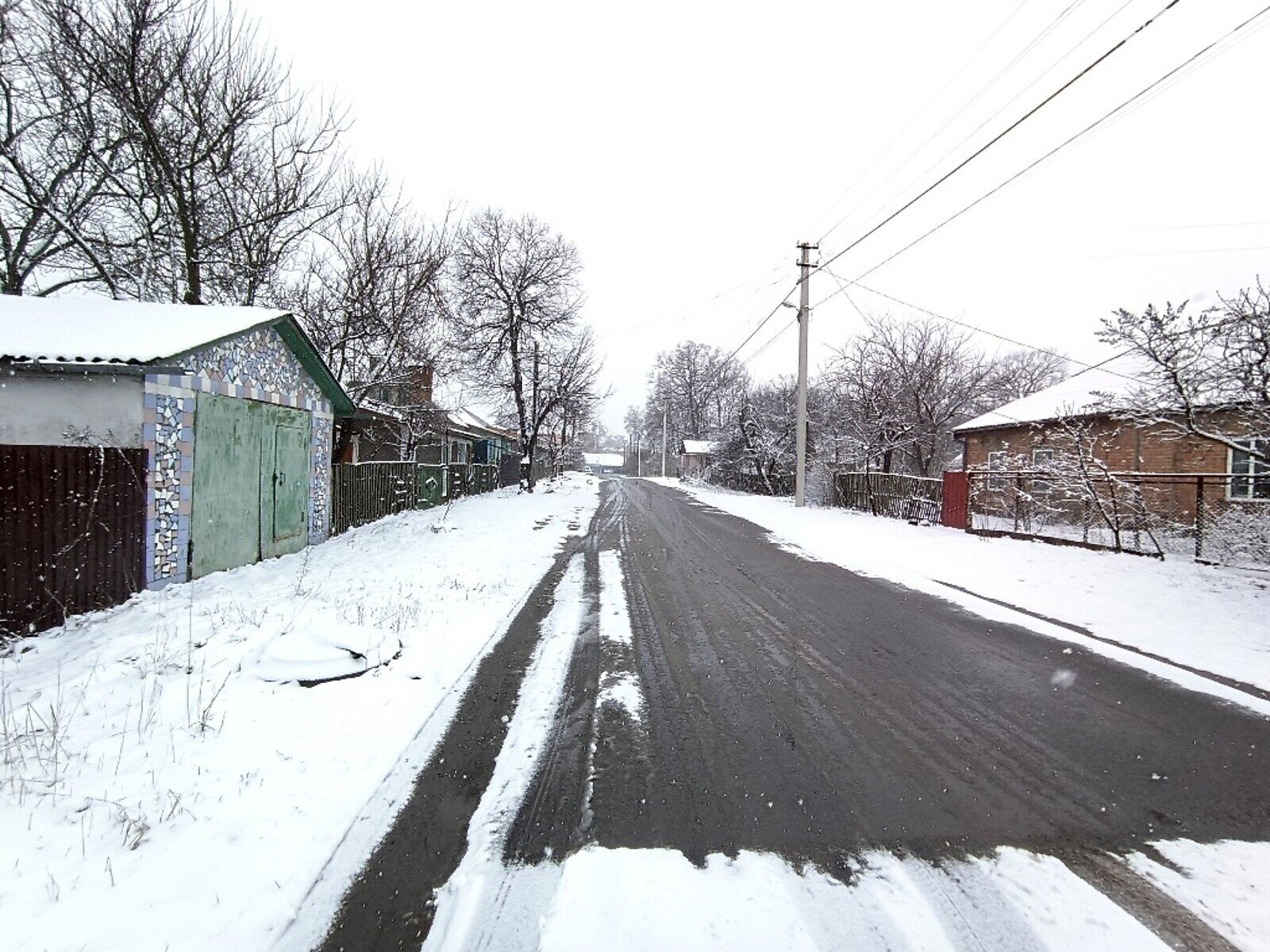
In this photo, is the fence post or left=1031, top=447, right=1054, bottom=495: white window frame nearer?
the fence post

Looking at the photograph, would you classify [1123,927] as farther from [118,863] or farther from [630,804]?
[118,863]

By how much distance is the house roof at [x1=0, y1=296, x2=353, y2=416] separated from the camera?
624cm

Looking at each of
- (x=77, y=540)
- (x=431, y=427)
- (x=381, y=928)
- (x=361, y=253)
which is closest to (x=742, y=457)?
(x=431, y=427)

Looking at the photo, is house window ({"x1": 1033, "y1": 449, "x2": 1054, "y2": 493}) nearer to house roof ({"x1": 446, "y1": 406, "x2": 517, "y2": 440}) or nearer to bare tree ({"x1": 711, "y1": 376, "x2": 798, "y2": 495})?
bare tree ({"x1": 711, "y1": 376, "x2": 798, "y2": 495})

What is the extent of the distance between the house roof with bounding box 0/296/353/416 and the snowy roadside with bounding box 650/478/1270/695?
32.9 feet

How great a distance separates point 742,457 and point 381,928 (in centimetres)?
3461

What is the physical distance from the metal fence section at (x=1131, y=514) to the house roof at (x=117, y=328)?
14.3m

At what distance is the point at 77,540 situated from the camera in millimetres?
5855

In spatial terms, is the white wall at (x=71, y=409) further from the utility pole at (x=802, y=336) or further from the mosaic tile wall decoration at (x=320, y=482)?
the utility pole at (x=802, y=336)

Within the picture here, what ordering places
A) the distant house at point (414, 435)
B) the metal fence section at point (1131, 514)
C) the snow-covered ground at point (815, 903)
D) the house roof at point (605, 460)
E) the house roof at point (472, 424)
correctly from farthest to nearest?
the house roof at point (605, 460)
the house roof at point (472, 424)
the distant house at point (414, 435)
the metal fence section at point (1131, 514)
the snow-covered ground at point (815, 903)

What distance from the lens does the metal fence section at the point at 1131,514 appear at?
8594 mm

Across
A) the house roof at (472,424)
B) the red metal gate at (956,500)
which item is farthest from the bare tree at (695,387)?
the red metal gate at (956,500)

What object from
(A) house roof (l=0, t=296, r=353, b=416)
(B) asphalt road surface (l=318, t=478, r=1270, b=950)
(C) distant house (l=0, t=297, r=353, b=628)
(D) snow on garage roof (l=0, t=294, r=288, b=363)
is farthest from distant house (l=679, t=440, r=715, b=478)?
(B) asphalt road surface (l=318, t=478, r=1270, b=950)

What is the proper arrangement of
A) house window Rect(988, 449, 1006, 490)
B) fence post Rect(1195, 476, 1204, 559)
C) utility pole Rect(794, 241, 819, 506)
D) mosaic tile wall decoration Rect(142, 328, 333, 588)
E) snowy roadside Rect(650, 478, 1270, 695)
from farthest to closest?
utility pole Rect(794, 241, 819, 506)
house window Rect(988, 449, 1006, 490)
fence post Rect(1195, 476, 1204, 559)
mosaic tile wall decoration Rect(142, 328, 333, 588)
snowy roadside Rect(650, 478, 1270, 695)
